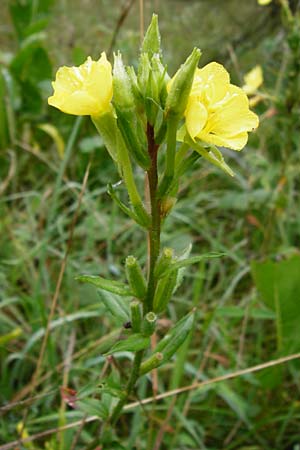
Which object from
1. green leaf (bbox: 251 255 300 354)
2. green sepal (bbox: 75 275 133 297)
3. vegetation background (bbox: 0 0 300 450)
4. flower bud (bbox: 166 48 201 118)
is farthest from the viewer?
green leaf (bbox: 251 255 300 354)

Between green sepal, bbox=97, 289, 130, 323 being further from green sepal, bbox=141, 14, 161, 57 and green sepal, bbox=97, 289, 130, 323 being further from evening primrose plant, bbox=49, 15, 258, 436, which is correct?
green sepal, bbox=141, 14, 161, 57

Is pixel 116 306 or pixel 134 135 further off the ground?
pixel 134 135

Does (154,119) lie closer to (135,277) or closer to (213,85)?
(213,85)

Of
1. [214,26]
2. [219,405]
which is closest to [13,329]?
[219,405]

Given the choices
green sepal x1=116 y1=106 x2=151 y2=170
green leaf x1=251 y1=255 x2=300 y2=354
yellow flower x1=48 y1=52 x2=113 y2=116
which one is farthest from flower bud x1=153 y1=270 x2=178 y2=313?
green leaf x1=251 y1=255 x2=300 y2=354

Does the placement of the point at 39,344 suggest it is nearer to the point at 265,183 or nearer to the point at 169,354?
the point at 169,354

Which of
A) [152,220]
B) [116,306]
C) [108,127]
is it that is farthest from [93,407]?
[108,127]
